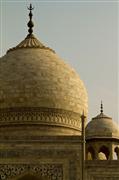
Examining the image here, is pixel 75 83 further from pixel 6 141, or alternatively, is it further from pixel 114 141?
pixel 6 141

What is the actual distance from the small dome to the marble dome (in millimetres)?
397

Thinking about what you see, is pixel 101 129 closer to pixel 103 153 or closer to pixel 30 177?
pixel 103 153

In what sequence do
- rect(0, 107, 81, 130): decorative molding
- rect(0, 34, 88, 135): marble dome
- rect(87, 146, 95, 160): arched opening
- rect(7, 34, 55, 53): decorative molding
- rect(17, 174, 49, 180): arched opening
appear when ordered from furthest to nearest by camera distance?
1. rect(7, 34, 55, 53): decorative molding
2. rect(87, 146, 95, 160): arched opening
3. rect(0, 34, 88, 135): marble dome
4. rect(0, 107, 81, 130): decorative molding
5. rect(17, 174, 49, 180): arched opening

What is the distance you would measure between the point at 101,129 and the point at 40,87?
191 centimetres

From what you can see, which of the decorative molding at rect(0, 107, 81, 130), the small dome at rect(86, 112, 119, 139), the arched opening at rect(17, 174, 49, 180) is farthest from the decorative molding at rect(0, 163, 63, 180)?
the small dome at rect(86, 112, 119, 139)

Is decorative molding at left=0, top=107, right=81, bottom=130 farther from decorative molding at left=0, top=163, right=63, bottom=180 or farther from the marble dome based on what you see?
decorative molding at left=0, top=163, right=63, bottom=180

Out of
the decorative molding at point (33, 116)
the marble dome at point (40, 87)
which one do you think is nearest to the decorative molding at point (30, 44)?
the marble dome at point (40, 87)

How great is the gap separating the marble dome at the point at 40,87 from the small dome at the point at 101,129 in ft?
1.30

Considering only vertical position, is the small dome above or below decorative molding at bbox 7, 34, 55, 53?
below

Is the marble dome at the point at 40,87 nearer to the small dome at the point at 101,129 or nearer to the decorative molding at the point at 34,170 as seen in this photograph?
the small dome at the point at 101,129

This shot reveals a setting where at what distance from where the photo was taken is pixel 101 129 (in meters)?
17.8

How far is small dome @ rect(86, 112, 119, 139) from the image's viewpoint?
17.8m

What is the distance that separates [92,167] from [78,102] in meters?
2.68

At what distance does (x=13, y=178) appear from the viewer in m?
16.0
